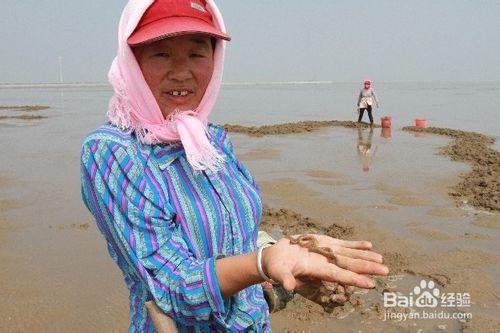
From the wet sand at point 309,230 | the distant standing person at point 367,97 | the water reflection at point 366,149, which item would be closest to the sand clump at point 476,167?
the wet sand at point 309,230

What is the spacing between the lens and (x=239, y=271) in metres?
1.09

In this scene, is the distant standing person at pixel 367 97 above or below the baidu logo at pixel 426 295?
above

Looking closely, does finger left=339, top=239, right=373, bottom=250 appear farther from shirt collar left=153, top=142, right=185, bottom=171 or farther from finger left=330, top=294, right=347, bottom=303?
shirt collar left=153, top=142, right=185, bottom=171

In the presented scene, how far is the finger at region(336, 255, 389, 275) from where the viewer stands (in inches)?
43.4

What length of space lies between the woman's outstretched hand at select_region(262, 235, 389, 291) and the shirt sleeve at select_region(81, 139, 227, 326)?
Result: 0.52 ft

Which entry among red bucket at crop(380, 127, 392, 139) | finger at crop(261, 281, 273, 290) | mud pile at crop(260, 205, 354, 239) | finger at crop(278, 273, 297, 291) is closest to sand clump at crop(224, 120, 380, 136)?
red bucket at crop(380, 127, 392, 139)

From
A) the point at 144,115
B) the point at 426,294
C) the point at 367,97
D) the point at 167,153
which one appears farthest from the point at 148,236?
the point at 367,97

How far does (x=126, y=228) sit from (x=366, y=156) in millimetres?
8660

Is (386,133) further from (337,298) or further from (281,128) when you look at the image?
(337,298)

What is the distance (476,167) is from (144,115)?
8170 mm

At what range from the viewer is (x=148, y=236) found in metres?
1.11

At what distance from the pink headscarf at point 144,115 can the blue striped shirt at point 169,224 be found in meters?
0.04

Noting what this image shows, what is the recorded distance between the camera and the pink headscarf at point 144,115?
1255 mm

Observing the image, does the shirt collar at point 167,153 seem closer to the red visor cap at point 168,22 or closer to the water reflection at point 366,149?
the red visor cap at point 168,22
